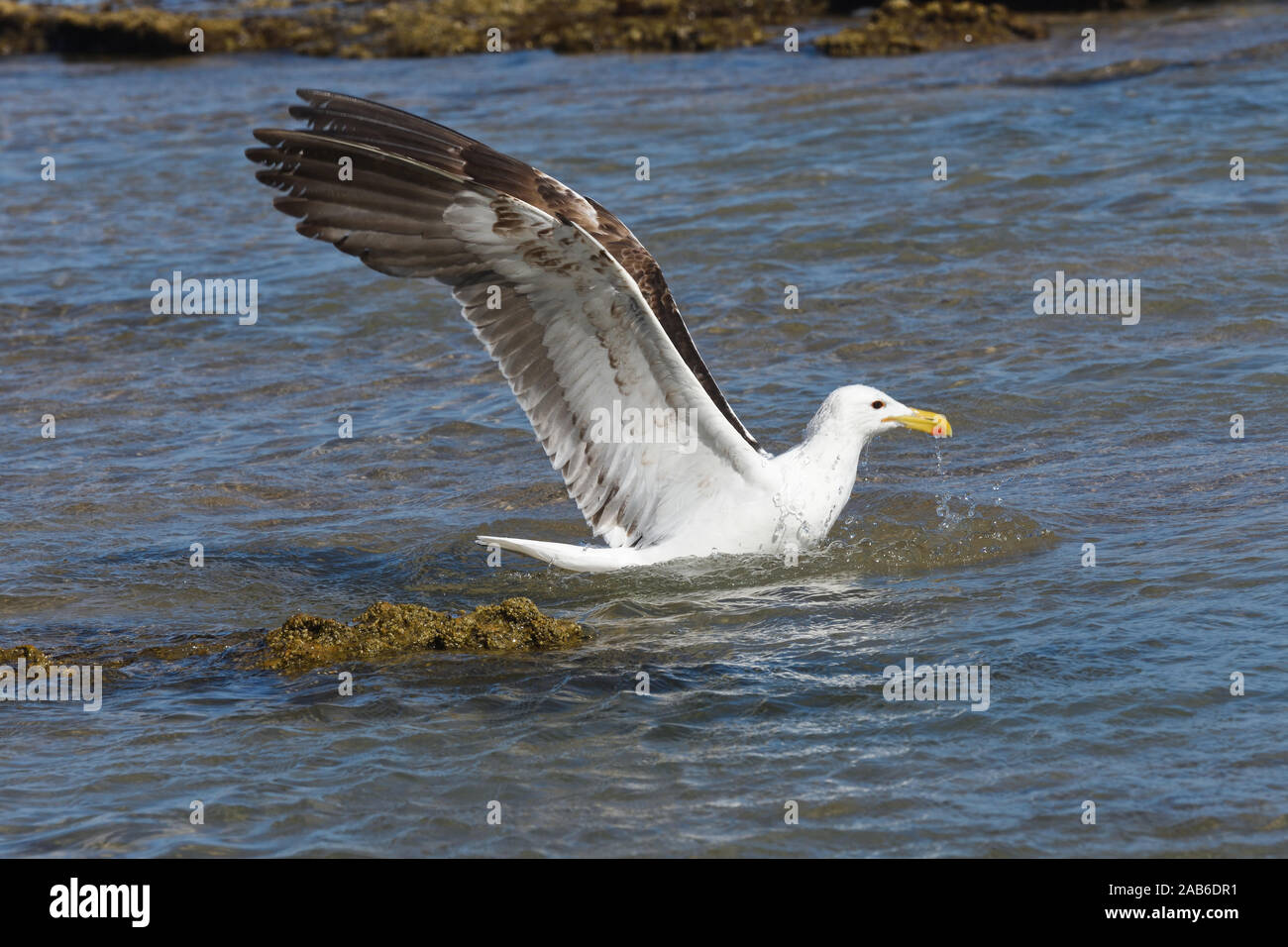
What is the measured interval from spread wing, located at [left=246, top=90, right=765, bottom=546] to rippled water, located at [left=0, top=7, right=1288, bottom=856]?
578mm

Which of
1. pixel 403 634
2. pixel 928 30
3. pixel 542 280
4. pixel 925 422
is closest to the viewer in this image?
pixel 403 634

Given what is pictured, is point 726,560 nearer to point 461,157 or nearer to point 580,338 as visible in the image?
point 580,338

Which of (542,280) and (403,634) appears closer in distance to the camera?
(403,634)

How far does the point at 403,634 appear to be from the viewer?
6.24 m

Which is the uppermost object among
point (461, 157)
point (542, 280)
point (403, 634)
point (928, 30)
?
point (928, 30)

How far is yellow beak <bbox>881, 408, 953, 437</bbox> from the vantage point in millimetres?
7105

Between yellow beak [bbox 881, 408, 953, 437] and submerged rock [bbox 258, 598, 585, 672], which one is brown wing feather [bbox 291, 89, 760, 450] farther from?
submerged rock [bbox 258, 598, 585, 672]

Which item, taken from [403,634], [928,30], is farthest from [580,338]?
[928,30]

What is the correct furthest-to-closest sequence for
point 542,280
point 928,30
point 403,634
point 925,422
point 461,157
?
1. point 928,30
2. point 925,422
3. point 461,157
4. point 542,280
5. point 403,634

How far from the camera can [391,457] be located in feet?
29.5

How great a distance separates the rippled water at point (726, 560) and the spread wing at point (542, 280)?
58 cm

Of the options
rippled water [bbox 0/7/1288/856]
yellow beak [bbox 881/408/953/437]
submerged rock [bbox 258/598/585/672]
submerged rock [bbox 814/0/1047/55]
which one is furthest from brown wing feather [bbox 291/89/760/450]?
submerged rock [bbox 814/0/1047/55]

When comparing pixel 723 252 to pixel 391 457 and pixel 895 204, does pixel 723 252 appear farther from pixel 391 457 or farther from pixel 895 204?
pixel 391 457

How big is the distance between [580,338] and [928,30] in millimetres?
13132
